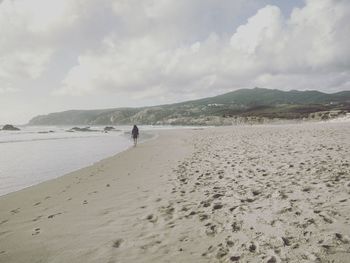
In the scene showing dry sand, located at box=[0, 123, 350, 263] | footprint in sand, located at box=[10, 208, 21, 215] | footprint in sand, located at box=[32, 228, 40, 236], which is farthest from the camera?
footprint in sand, located at box=[10, 208, 21, 215]

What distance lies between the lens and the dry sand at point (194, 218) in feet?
17.9

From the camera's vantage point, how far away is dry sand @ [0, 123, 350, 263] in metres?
5.44

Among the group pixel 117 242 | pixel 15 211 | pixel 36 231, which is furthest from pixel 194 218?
pixel 15 211

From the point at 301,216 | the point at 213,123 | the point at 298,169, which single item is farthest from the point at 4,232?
the point at 213,123

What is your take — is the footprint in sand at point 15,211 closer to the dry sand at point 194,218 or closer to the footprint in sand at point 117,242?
the dry sand at point 194,218

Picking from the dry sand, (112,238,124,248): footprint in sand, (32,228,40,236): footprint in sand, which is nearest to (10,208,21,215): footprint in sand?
the dry sand

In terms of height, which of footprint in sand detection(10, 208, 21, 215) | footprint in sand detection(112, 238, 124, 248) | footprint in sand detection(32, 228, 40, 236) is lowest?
footprint in sand detection(10, 208, 21, 215)

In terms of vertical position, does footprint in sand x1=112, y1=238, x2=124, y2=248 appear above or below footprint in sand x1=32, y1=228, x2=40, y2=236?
above

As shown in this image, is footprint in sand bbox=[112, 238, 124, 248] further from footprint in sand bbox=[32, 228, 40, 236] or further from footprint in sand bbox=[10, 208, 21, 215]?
footprint in sand bbox=[10, 208, 21, 215]

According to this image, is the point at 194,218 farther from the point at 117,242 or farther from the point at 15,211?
the point at 15,211

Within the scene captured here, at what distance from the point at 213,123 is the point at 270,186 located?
439 feet

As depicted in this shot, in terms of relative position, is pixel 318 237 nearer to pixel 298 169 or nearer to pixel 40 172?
pixel 298 169

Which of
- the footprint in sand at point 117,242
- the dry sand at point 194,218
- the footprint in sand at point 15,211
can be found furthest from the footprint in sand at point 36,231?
the footprint in sand at point 15,211

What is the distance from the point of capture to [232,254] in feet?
17.1
